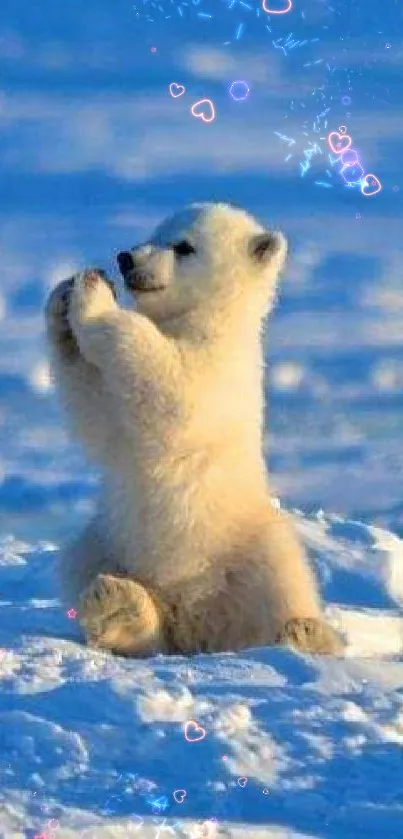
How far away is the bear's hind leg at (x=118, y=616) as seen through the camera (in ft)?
21.0

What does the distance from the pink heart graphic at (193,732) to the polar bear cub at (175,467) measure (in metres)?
1.54

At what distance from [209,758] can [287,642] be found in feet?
6.12

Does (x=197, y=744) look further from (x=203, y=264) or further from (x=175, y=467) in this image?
(x=203, y=264)

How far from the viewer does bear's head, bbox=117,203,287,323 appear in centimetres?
707

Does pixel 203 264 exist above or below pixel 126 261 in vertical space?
above

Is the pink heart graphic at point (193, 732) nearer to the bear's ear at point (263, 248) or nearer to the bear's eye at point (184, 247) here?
the bear's eye at point (184, 247)

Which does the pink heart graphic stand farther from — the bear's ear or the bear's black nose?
the bear's ear

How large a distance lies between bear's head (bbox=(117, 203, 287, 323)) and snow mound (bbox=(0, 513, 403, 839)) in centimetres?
181

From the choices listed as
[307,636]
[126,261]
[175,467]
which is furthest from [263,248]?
[307,636]

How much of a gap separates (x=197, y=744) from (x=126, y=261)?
2979mm

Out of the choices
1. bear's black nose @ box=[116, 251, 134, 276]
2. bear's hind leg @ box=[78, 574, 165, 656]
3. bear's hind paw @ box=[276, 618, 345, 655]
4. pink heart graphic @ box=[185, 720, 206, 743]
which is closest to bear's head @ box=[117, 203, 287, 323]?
bear's black nose @ box=[116, 251, 134, 276]

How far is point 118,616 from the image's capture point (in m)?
6.45

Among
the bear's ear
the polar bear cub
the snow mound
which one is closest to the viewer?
the snow mound

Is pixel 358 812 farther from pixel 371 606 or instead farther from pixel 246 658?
pixel 371 606
